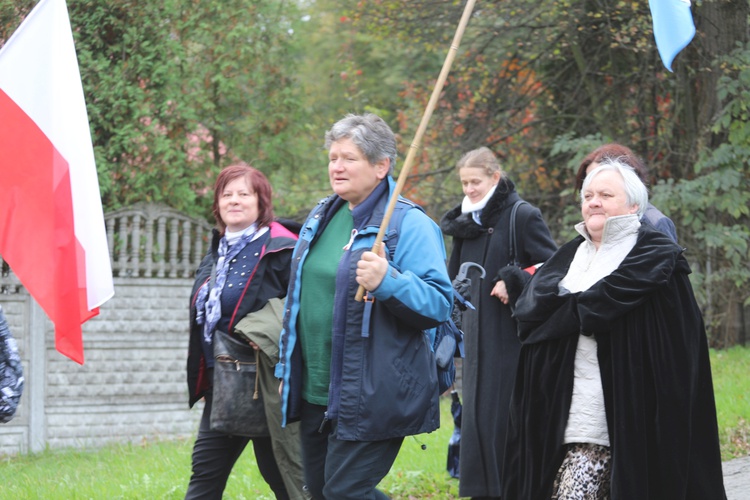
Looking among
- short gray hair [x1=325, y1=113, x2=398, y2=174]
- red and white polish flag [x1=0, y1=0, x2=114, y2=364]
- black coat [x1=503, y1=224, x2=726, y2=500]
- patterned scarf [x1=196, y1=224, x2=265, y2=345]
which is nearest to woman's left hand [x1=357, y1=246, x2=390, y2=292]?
short gray hair [x1=325, y1=113, x2=398, y2=174]

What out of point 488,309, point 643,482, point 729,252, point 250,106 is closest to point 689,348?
point 643,482

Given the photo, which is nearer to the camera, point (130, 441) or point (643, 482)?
point (643, 482)

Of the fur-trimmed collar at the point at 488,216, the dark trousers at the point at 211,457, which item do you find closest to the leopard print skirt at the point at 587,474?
the dark trousers at the point at 211,457

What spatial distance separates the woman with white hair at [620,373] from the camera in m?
4.08

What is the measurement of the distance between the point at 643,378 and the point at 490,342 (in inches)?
77.0

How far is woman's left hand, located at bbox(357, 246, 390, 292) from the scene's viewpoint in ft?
12.4

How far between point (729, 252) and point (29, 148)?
741 centimetres

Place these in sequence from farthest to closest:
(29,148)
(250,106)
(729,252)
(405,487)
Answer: (250,106) < (729,252) < (405,487) < (29,148)

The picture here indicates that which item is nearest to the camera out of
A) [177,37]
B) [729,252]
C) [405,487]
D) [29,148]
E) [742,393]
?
[29,148]

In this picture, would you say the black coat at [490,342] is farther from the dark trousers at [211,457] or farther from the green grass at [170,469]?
the dark trousers at [211,457]

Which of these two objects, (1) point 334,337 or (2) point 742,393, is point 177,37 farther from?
(1) point 334,337

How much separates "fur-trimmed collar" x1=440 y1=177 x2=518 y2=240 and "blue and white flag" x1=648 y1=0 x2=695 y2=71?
1477mm

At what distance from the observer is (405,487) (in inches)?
262

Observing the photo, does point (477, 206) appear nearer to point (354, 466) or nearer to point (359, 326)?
point (359, 326)
